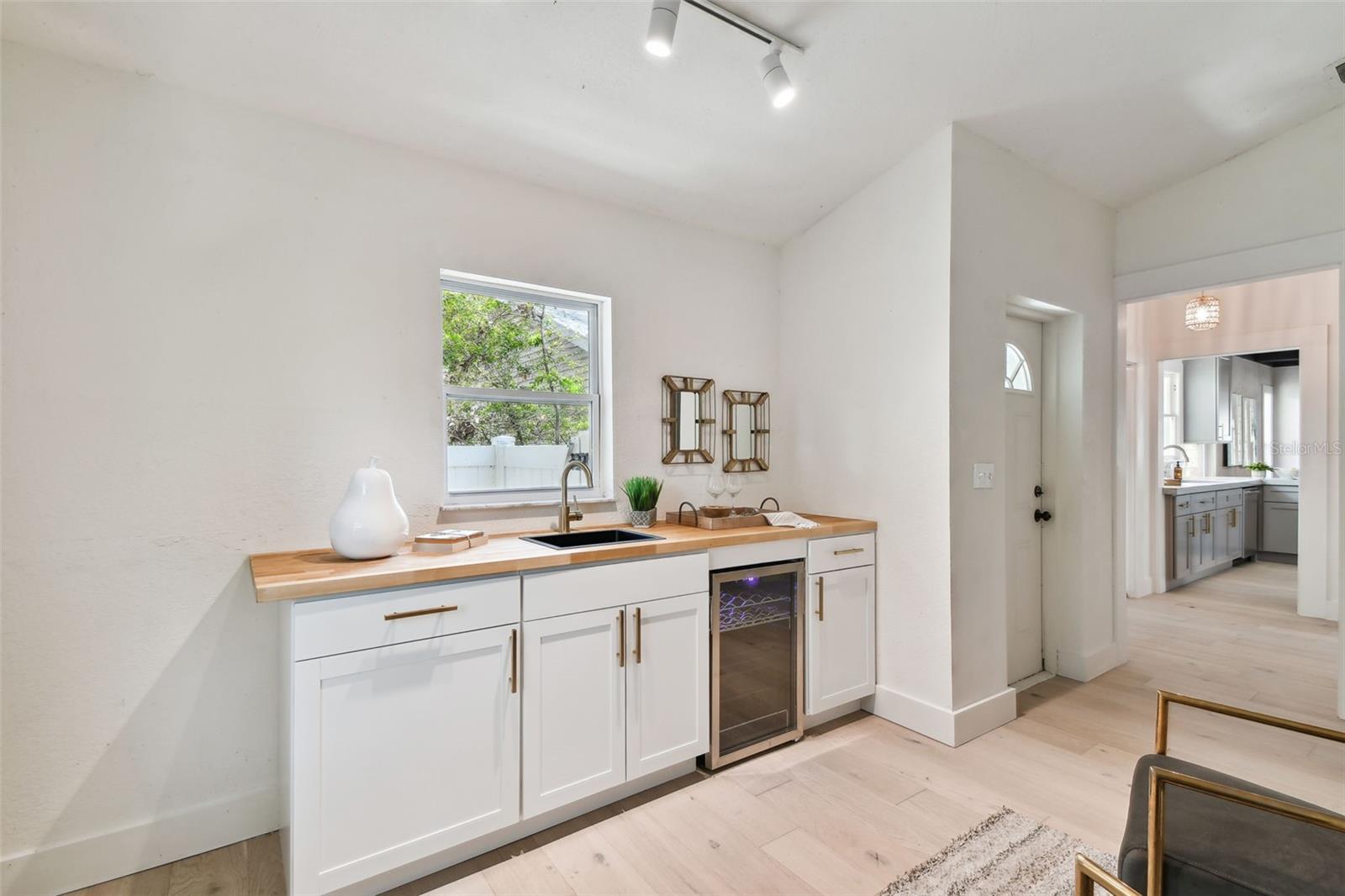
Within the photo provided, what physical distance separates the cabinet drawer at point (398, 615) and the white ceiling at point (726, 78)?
1.73m

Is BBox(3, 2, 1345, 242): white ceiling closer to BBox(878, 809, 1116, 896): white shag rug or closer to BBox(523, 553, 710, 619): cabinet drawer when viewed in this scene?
BBox(523, 553, 710, 619): cabinet drawer

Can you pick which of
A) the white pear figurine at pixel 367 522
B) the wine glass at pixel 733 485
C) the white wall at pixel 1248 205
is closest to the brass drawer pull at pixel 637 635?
the white pear figurine at pixel 367 522

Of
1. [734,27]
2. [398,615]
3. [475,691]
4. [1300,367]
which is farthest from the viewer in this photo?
[1300,367]

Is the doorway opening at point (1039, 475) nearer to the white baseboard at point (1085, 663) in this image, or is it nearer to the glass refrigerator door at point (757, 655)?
the white baseboard at point (1085, 663)

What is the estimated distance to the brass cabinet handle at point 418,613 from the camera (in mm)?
1742

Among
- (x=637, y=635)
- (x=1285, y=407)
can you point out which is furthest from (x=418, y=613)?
(x=1285, y=407)

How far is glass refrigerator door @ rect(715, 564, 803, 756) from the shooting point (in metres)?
2.54

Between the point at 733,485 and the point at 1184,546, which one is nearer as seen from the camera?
the point at 733,485

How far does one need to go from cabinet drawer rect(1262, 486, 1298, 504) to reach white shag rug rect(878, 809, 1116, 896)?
7189 mm

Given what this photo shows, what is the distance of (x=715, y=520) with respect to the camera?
9.16ft

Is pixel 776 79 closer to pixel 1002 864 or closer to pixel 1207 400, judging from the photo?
pixel 1002 864

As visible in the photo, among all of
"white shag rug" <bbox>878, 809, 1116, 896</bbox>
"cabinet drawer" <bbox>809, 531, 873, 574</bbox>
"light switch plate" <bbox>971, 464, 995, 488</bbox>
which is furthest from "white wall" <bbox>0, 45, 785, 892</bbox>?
"light switch plate" <bbox>971, 464, 995, 488</bbox>

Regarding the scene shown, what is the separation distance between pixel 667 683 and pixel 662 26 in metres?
2.22

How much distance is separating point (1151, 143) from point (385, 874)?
4.54 metres
